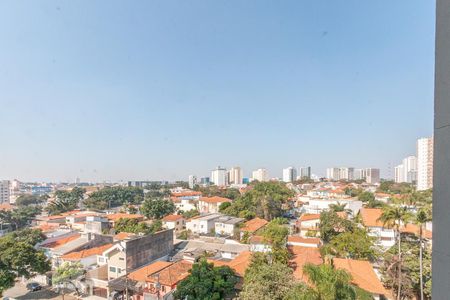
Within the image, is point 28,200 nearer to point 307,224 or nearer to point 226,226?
point 226,226

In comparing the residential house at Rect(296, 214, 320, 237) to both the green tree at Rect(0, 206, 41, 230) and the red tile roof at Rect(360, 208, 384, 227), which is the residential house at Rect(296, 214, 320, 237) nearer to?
the red tile roof at Rect(360, 208, 384, 227)

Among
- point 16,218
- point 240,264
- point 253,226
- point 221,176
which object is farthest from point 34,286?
point 221,176

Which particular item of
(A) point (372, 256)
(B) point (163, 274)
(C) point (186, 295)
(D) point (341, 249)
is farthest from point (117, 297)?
(A) point (372, 256)

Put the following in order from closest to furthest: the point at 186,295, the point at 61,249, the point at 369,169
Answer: the point at 186,295 → the point at 61,249 → the point at 369,169

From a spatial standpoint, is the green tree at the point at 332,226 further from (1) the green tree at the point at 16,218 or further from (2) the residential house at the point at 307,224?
(1) the green tree at the point at 16,218

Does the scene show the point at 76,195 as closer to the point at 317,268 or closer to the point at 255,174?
the point at 317,268

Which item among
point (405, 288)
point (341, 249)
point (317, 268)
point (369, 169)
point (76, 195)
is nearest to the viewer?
point (317, 268)

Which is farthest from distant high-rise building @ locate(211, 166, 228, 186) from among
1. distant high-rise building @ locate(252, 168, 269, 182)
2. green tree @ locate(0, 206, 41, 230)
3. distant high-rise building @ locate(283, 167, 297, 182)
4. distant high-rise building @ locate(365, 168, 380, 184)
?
green tree @ locate(0, 206, 41, 230)
